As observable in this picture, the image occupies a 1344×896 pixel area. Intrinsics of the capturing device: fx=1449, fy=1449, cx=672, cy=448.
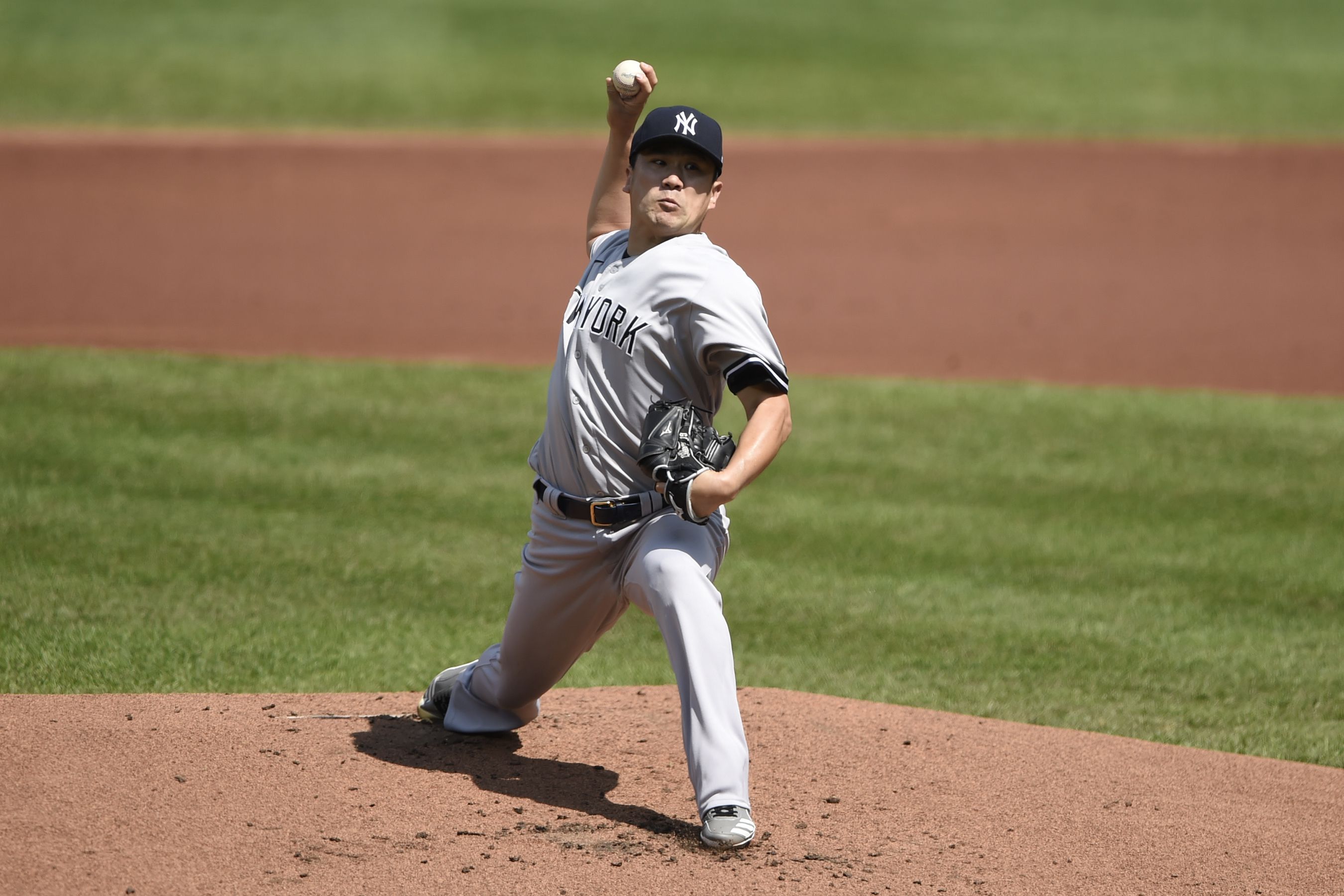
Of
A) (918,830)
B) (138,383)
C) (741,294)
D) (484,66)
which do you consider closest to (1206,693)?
(918,830)

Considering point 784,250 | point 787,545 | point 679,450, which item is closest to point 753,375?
point 679,450

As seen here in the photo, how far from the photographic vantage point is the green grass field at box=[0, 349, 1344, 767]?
5.38m

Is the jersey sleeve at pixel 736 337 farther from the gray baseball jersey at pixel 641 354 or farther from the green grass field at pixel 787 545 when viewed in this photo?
the green grass field at pixel 787 545

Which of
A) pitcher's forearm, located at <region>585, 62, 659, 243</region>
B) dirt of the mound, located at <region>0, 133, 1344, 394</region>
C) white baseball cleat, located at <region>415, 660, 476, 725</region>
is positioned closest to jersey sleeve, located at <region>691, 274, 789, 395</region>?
pitcher's forearm, located at <region>585, 62, 659, 243</region>

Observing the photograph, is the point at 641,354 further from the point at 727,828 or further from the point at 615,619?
the point at 727,828

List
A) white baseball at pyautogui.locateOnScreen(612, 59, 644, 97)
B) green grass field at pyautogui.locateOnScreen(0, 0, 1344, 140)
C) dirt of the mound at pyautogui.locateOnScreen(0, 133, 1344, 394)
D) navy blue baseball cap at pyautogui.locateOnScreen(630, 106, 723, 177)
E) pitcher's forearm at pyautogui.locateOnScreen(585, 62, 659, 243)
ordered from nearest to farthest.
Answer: navy blue baseball cap at pyautogui.locateOnScreen(630, 106, 723, 177)
white baseball at pyautogui.locateOnScreen(612, 59, 644, 97)
pitcher's forearm at pyautogui.locateOnScreen(585, 62, 659, 243)
dirt of the mound at pyautogui.locateOnScreen(0, 133, 1344, 394)
green grass field at pyautogui.locateOnScreen(0, 0, 1344, 140)

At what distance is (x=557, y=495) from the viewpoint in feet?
12.8

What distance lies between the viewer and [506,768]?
421cm

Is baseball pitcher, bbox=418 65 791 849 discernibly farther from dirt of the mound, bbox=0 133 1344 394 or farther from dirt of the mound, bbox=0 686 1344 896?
dirt of the mound, bbox=0 133 1344 394

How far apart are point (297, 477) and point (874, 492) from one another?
298 centimetres

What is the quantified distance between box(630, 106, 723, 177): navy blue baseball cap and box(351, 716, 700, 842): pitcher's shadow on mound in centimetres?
173

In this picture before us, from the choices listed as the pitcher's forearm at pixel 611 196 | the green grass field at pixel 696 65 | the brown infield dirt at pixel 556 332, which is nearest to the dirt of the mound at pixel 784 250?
the brown infield dirt at pixel 556 332

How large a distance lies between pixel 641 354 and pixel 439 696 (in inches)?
53.5

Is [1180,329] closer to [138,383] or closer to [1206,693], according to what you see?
[1206,693]
